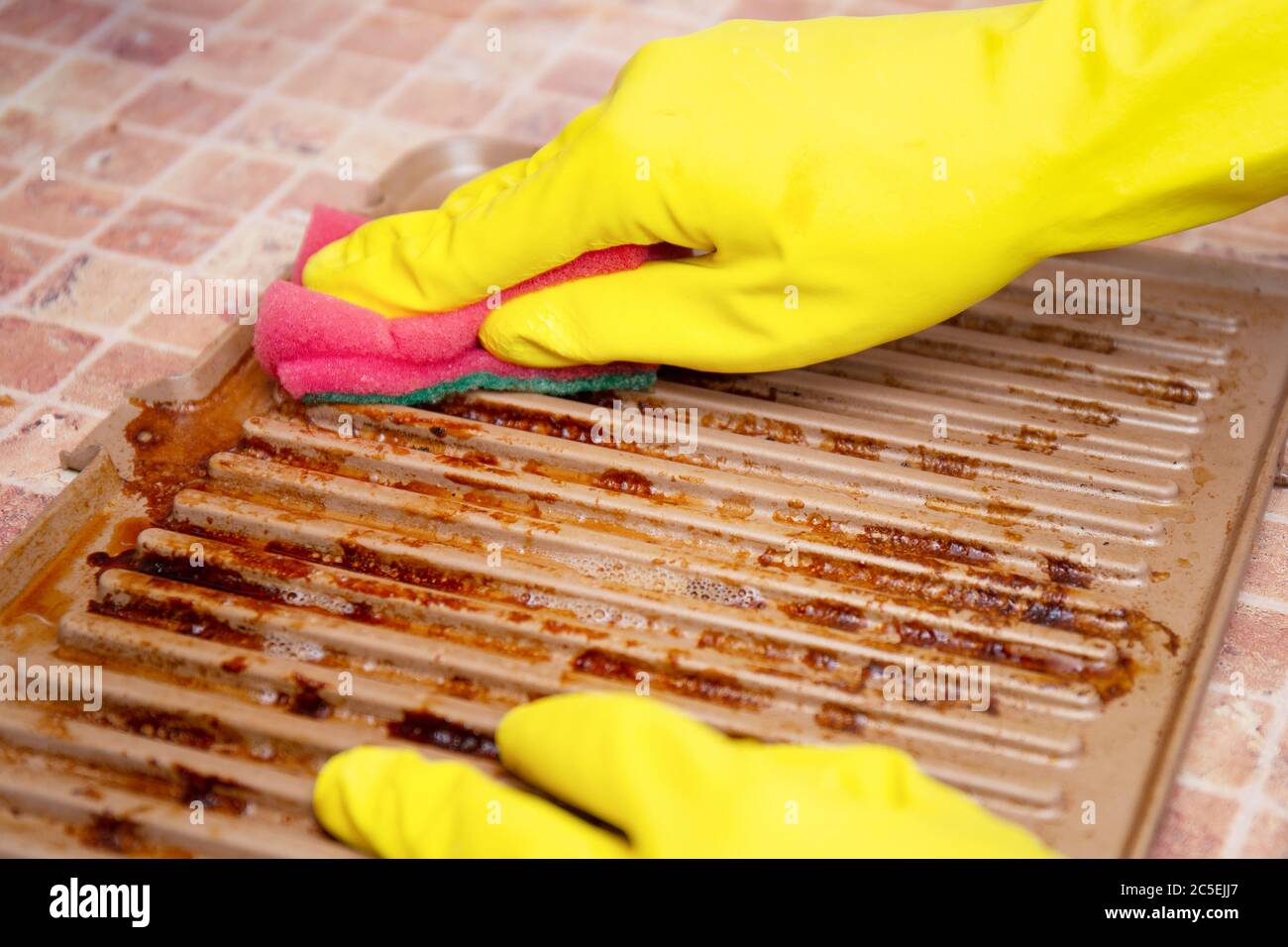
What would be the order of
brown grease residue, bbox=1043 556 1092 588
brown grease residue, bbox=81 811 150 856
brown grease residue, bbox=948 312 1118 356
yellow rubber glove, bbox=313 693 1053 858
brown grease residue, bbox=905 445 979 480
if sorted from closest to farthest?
yellow rubber glove, bbox=313 693 1053 858, brown grease residue, bbox=81 811 150 856, brown grease residue, bbox=1043 556 1092 588, brown grease residue, bbox=905 445 979 480, brown grease residue, bbox=948 312 1118 356

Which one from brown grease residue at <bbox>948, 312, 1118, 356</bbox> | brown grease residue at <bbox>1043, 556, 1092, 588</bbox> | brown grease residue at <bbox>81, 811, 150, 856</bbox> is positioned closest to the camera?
brown grease residue at <bbox>81, 811, 150, 856</bbox>

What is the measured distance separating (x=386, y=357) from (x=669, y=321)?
0.30 metres

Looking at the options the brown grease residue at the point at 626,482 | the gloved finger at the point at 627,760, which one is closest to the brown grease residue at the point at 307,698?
the gloved finger at the point at 627,760

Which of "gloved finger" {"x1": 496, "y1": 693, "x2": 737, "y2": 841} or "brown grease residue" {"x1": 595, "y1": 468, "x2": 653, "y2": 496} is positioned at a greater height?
"brown grease residue" {"x1": 595, "y1": 468, "x2": 653, "y2": 496}

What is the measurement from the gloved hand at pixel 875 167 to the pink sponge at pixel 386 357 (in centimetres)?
6

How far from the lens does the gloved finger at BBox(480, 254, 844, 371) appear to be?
1.26 meters

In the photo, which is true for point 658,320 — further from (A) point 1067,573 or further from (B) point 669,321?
(A) point 1067,573

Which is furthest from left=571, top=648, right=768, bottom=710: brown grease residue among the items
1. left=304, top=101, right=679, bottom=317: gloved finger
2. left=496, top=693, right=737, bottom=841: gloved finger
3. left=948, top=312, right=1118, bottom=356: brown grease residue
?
left=948, top=312, right=1118, bottom=356: brown grease residue

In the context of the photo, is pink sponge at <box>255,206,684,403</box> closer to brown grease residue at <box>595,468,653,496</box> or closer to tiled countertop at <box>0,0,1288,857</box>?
brown grease residue at <box>595,468,653,496</box>

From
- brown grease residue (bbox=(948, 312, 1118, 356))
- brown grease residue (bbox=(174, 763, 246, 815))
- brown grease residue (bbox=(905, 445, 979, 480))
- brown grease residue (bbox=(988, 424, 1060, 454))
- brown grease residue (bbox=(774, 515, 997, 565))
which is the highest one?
brown grease residue (bbox=(948, 312, 1118, 356))

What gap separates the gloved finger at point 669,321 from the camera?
4.12 ft

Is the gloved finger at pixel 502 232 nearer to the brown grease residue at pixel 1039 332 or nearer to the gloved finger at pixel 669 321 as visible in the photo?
the gloved finger at pixel 669 321

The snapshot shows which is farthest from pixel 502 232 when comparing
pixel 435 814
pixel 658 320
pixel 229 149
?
pixel 229 149
